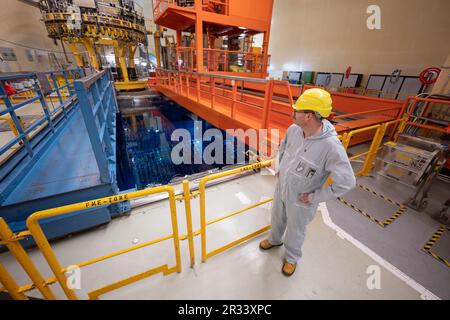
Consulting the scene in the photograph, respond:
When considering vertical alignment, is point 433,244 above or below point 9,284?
below

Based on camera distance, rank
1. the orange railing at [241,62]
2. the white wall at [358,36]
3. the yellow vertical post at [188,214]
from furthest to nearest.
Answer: the orange railing at [241,62] < the white wall at [358,36] < the yellow vertical post at [188,214]

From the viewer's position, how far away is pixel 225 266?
2.12m

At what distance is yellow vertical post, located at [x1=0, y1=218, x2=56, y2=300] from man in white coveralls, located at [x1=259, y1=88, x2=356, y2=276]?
214 centimetres

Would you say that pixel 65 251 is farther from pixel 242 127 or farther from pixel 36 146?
pixel 242 127

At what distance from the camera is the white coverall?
153cm

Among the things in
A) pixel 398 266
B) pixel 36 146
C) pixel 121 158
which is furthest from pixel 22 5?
pixel 398 266

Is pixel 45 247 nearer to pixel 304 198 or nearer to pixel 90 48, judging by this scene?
pixel 304 198

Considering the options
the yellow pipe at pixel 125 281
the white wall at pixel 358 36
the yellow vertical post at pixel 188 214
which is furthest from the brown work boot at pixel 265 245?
the white wall at pixel 358 36

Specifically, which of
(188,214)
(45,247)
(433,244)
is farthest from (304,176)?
(433,244)

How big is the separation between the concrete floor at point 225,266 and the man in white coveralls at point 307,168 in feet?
0.92

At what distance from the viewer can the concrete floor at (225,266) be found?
1.90 m

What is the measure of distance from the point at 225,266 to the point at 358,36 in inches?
546

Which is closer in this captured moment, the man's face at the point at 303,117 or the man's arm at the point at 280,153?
the man's face at the point at 303,117

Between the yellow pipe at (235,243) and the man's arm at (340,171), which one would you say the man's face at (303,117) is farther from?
the yellow pipe at (235,243)
